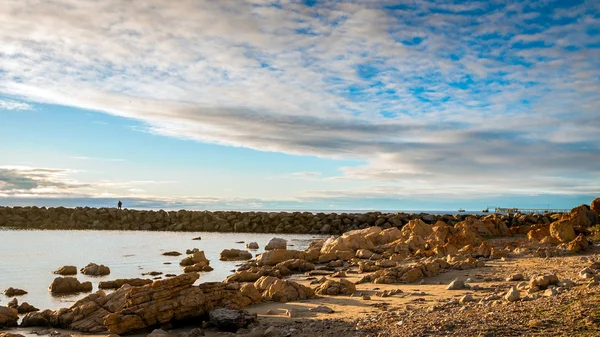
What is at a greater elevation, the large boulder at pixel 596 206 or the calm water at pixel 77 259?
the large boulder at pixel 596 206

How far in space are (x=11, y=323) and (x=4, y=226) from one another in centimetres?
5056

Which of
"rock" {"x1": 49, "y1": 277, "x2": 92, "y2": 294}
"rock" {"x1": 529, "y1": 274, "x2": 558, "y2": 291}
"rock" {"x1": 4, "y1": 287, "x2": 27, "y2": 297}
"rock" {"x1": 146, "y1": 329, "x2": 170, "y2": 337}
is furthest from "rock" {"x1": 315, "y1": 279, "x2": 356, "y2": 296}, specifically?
"rock" {"x1": 4, "y1": 287, "x2": 27, "y2": 297}

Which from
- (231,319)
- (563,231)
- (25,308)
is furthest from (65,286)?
(563,231)

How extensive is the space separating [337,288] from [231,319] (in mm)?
4611

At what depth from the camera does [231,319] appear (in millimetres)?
11680

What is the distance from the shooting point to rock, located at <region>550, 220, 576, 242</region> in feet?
80.2

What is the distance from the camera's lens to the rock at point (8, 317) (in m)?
13.4

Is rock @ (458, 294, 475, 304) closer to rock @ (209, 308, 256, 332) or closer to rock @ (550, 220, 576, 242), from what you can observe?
rock @ (209, 308, 256, 332)

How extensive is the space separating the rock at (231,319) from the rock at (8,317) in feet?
18.2

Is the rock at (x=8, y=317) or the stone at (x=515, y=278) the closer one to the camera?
the rock at (x=8, y=317)

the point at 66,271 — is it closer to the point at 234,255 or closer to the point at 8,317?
the point at 234,255

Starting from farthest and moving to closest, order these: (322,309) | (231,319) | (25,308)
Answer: (25,308) < (322,309) < (231,319)

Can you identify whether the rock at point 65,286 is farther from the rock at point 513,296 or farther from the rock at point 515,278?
the rock at point 513,296

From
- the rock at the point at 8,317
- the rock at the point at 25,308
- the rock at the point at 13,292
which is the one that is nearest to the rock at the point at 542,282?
the rock at the point at 8,317
